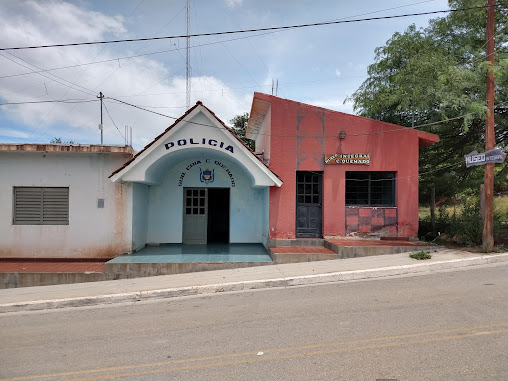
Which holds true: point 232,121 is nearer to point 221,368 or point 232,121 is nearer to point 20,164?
point 20,164

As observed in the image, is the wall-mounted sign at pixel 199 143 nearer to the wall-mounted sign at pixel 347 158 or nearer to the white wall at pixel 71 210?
the white wall at pixel 71 210

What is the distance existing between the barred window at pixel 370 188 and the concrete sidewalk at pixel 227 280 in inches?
96.3

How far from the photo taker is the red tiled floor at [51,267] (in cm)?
957

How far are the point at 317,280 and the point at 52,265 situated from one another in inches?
291

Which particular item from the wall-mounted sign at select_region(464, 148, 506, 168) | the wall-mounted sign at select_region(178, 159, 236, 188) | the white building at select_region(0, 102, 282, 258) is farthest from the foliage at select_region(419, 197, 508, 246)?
the wall-mounted sign at select_region(178, 159, 236, 188)

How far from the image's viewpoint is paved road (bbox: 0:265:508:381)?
3949mm

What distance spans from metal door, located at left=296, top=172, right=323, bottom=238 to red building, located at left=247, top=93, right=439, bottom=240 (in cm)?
3

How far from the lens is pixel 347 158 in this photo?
1201 centimetres

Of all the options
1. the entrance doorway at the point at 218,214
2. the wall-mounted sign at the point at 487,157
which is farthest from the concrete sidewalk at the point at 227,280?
the entrance doorway at the point at 218,214

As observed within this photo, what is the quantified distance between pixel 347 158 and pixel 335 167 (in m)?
0.48

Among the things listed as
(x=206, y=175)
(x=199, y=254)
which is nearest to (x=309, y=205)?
(x=206, y=175)

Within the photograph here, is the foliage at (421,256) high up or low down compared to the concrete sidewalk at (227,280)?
up

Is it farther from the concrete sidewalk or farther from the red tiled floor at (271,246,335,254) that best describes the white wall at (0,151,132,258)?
the red tiled floor at (271,246,335,254)

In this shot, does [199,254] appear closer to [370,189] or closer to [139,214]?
[139,214]
